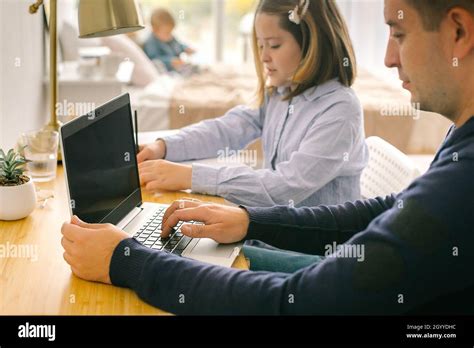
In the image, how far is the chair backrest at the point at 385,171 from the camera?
1598 mm

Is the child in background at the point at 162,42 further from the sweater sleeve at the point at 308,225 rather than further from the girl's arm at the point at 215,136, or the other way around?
the sweater sleeve at the point at 308,225

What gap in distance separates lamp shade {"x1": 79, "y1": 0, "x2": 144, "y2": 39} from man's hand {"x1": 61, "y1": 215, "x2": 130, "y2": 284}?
1.89ft

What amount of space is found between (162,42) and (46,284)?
429cm

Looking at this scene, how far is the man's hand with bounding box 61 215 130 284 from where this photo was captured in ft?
3.37

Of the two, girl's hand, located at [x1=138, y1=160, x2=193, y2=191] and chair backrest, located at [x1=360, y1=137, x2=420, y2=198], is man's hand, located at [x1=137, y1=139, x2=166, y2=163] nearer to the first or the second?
girl's hand, located at [x1=138, y1=160, x2=193, y2=191]

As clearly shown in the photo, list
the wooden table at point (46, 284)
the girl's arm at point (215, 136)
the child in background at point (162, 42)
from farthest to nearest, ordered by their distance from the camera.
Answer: the child in background at point (162, 42) < the girl's arm at point (215, 136) < the wooden table at point (46, 284)

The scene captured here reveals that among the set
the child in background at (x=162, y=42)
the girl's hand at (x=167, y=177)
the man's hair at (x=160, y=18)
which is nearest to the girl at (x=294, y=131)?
the girl's hand at (x=167, y=177)

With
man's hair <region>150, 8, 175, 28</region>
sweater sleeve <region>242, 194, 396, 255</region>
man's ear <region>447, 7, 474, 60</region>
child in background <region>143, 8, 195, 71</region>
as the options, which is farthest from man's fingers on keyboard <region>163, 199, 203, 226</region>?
man's hair <region>150, 8, 175, 28</region>

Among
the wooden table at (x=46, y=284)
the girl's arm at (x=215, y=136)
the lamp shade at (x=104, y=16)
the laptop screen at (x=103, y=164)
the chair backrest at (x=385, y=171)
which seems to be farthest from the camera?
the girl's arm at (x=215, y=136)

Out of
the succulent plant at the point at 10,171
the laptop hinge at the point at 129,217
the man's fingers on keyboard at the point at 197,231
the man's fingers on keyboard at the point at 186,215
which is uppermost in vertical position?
the succulent plant at the point at 10,171

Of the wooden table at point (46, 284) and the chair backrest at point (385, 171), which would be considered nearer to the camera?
the wooden table at point (46, 284)

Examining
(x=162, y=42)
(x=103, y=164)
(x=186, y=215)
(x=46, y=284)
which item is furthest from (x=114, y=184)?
(x=162, y=42)

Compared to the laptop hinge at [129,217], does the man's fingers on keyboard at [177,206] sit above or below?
above

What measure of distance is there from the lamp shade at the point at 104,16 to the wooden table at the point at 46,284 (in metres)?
0.45
